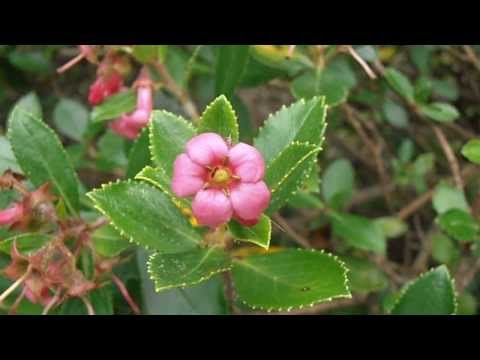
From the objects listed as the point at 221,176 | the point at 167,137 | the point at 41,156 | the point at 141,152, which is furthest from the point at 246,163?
the point at 41,156

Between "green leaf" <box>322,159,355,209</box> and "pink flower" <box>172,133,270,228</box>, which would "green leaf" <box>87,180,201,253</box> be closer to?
"pink flower" <box>172,133,270,228</box>

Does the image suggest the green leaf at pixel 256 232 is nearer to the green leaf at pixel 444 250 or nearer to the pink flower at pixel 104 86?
the pink flower at pixel 104 86

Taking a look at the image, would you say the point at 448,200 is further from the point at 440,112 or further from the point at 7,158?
the point at 7,158

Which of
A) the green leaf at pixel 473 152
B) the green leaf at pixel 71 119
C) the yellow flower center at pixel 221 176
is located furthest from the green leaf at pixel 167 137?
the green leaf at pixel 71 119
